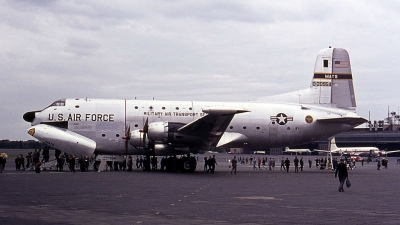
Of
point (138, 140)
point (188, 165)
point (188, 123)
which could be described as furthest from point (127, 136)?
point (188, 165)

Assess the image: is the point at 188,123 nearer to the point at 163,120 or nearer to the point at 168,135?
the point at 163,120

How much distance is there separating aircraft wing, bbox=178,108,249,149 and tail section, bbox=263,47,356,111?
28.8ft

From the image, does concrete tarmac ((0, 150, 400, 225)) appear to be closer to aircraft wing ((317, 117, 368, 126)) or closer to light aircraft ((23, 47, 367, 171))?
light aircraft ((23, 47, 367, 171))

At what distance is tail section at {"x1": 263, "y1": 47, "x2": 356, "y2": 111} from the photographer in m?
39.6

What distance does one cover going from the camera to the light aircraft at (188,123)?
107ft

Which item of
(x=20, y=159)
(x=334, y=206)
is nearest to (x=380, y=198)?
(x=334, y=206)

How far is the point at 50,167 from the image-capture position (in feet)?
122

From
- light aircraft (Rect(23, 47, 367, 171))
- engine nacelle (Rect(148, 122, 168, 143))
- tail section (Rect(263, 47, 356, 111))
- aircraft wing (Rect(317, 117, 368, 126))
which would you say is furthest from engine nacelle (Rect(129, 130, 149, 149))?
aircraft wing (Rect(317, 117, 368, 126))

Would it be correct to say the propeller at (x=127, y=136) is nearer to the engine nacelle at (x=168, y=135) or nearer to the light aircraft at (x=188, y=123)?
the light aircraft at (x=188, y=123)

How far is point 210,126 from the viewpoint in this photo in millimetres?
30875

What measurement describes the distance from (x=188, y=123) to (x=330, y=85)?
12.4 meters

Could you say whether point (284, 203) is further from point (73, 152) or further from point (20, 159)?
point (20, 159)

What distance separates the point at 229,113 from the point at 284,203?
12.7 metres

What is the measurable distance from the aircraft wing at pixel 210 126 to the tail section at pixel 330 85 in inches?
345
